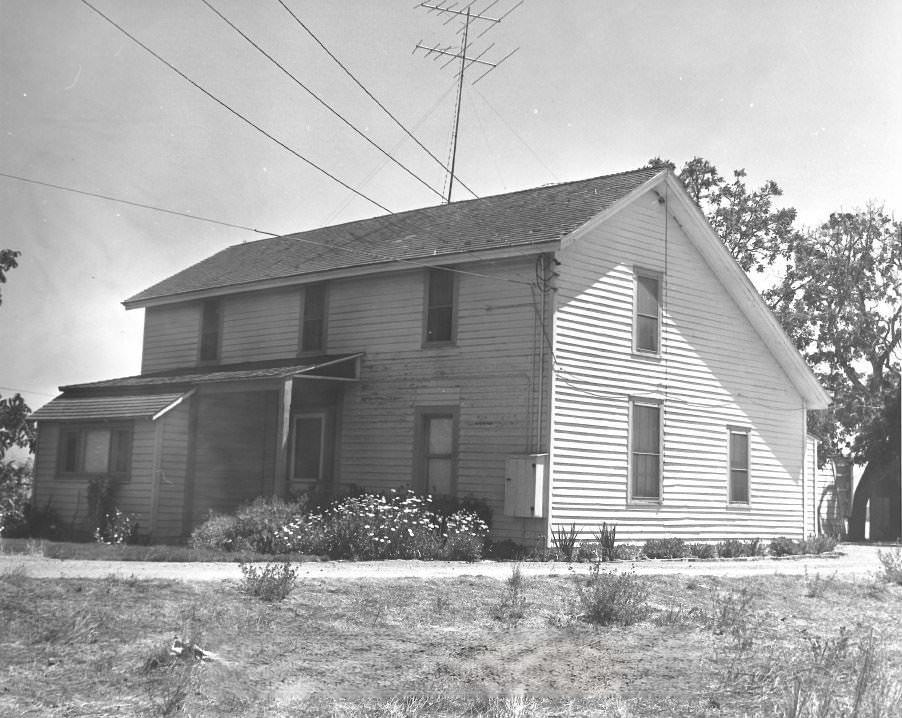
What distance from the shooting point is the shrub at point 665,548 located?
21375 millimetres

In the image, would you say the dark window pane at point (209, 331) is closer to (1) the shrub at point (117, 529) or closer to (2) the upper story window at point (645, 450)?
(1) the shrub at point (117, 529)

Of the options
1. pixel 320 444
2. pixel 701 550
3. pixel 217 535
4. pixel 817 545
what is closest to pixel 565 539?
pixel 701 550

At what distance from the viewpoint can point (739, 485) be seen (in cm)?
2491

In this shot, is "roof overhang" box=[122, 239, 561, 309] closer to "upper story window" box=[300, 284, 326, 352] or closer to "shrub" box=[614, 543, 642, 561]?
"upper story window" box=[300, 284, 326, 352]

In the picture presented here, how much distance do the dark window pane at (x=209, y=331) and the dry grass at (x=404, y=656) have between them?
50.9ft

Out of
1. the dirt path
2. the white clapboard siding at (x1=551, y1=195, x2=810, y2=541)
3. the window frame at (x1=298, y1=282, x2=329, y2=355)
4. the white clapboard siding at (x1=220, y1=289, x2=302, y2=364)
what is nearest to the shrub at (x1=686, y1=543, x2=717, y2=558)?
the white clapboard siding at (x1=551, y1=195, x2=810, y2=541)

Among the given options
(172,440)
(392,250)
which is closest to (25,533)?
(172,440)

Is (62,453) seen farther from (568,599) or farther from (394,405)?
(568,599)

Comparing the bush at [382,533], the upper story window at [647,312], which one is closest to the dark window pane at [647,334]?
the upper story window at [647,312]

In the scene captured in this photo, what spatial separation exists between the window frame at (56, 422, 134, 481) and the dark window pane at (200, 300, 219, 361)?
3802 mm

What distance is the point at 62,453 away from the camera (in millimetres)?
24578

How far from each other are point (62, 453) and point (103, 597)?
15.4 meters

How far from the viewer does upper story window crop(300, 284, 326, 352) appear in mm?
24359

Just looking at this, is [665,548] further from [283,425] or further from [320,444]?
[283,425]
